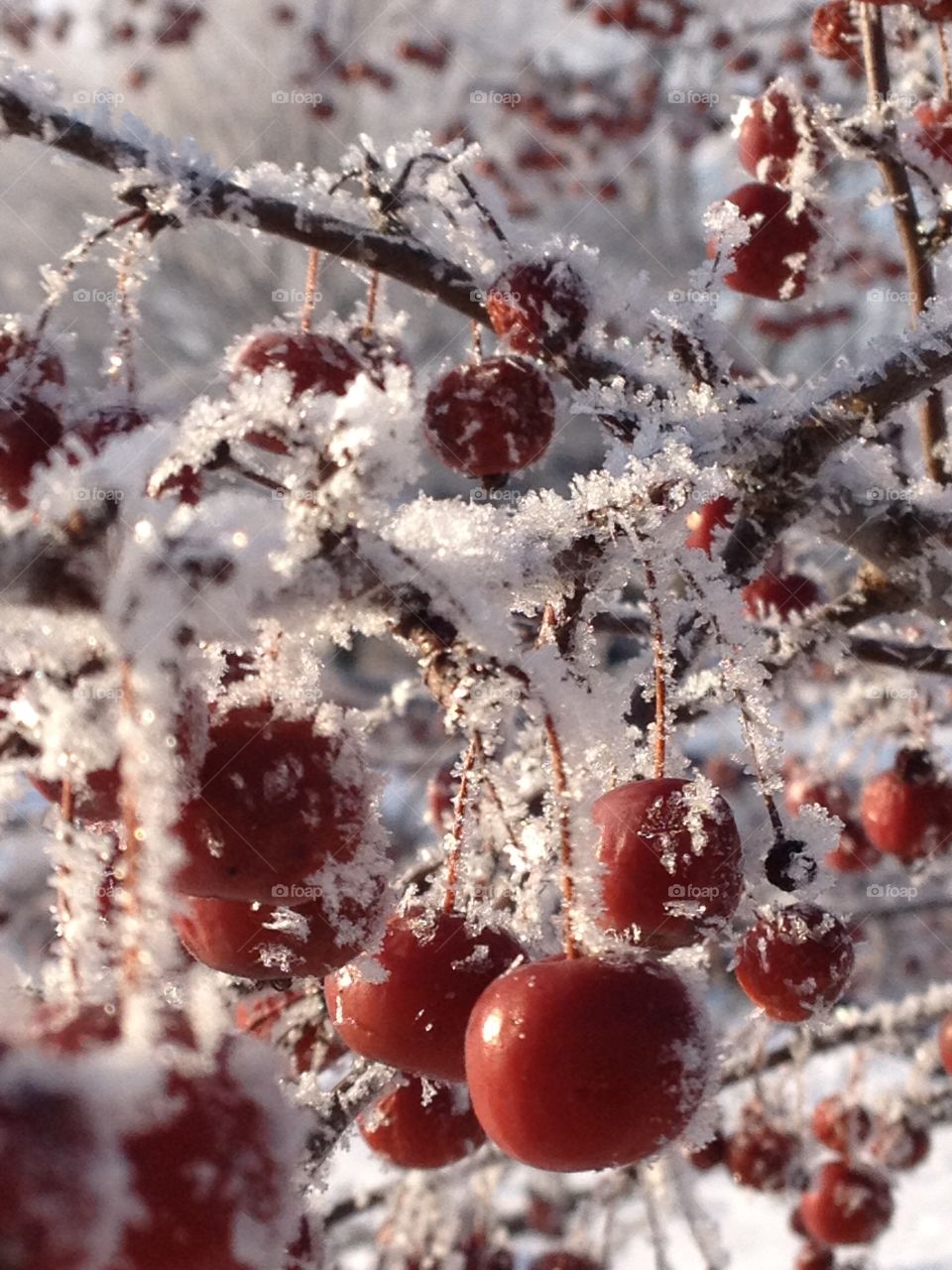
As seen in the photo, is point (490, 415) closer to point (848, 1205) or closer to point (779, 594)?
point (779, 594)

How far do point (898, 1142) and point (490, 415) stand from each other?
1.86 metres

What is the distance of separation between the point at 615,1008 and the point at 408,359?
789 mm

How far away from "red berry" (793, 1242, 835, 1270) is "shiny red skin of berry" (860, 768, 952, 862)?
39.9 inches

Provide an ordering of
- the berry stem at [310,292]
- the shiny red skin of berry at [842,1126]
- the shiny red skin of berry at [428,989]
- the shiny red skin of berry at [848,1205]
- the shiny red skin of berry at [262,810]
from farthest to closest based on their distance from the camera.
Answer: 1. the shiny red skin of berry at [842,1126]
2. the shiny red skin of berry at [848,1205]
3. the berry stem at [310,292]
4. the shiny red skin of berry at [428,989]
5. the shiny red skin of berry at [262,810]

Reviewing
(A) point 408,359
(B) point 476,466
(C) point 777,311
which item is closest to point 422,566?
(B) point 476,466

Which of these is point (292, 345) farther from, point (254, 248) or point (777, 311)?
point (254, 248)

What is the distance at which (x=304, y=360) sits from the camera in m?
0.96

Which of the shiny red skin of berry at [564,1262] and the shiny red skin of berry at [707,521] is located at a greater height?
the shiny red skin of berry at [707,521]

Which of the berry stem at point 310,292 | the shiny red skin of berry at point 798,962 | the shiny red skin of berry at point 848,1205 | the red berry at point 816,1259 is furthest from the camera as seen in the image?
the red berry at point 816,1259

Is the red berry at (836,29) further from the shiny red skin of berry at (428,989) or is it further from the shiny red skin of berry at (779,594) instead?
the shiny red skin of berry at (428,989)

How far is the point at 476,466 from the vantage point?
1.01m

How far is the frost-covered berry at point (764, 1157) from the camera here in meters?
1.90

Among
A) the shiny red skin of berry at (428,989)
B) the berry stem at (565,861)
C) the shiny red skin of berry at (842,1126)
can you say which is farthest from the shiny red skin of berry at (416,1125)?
the shiny red skin of berry at (842,1126)

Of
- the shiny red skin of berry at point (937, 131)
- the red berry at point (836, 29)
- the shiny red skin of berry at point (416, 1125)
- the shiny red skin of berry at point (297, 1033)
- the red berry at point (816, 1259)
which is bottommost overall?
the red berry at point (816, 1259)
